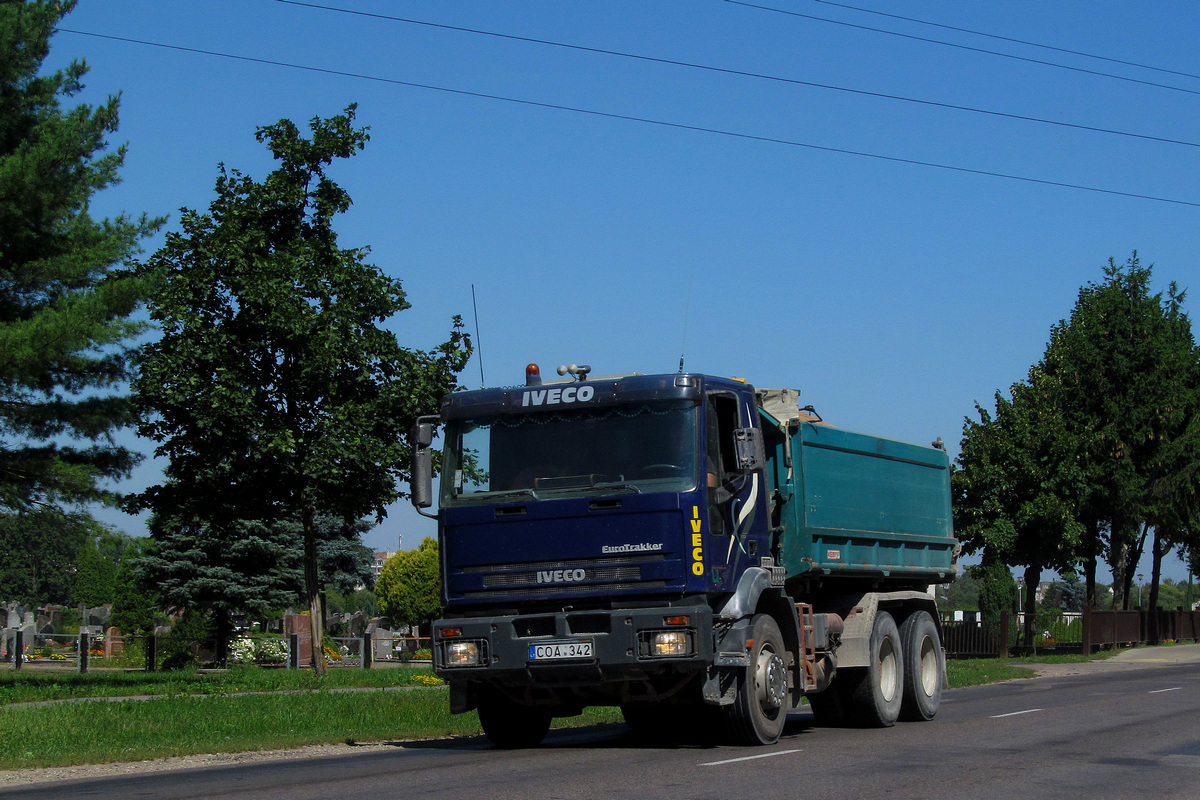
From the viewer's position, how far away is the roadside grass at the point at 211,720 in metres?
12.7

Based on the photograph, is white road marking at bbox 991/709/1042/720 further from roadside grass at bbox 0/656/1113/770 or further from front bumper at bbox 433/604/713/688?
front bumper at bbox 433/604/713/688

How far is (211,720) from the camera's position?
1518 centimetres

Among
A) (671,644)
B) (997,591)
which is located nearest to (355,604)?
(997,591)

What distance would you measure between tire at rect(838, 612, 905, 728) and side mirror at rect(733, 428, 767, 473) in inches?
157

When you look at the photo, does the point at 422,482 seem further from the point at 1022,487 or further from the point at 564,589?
the point at 1022,487

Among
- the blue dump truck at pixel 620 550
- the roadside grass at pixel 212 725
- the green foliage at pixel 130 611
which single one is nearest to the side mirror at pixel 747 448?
the blue dump truck at pixel 620 550

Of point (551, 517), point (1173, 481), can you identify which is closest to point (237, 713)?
point (551, 517)

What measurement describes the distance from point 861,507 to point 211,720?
26.1ft

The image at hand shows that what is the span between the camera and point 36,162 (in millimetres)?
21766

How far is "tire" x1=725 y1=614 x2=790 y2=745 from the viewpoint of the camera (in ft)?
38.6

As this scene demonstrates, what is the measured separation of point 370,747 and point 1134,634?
36.9 metres

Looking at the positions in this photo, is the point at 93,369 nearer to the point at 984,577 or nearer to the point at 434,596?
the point at 984,577

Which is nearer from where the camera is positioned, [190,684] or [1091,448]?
[190,684]

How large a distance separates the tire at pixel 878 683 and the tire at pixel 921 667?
0.20 m
